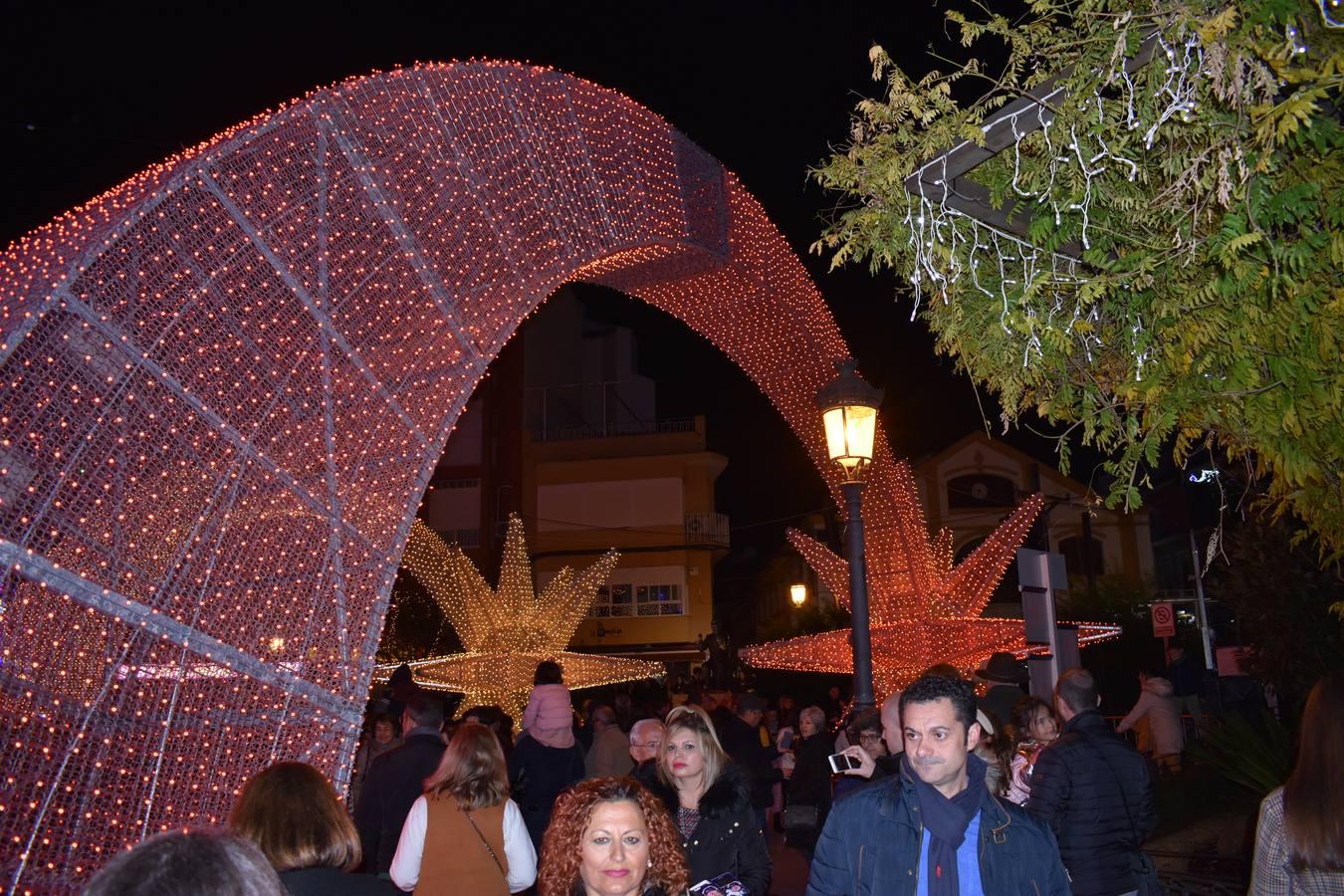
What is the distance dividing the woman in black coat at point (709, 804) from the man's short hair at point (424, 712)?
1.90 m

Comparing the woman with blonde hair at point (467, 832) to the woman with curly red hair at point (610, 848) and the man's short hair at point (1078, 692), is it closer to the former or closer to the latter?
the woman with curly red hair at point (610, 848)

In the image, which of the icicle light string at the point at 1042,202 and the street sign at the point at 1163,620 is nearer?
the icicle light string at the point at 1042,202

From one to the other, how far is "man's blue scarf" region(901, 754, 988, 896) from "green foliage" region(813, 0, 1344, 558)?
3.94 feet

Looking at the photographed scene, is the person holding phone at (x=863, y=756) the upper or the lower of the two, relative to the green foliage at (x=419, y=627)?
lower

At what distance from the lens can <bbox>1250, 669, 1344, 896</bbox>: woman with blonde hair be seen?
3006 mm

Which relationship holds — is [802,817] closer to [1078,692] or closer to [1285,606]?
[1078,692]

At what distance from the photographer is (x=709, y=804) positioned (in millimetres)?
4270

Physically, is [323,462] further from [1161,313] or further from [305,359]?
[1161,313]

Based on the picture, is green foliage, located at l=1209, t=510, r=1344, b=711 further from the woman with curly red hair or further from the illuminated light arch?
the woman with curly red hair

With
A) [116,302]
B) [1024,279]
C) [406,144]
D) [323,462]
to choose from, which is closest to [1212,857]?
[1024,279]

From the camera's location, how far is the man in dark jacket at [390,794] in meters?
5.46

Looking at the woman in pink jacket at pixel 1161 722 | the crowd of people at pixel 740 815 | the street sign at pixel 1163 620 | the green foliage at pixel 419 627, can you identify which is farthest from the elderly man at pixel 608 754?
the green foliage at pixel 419 627

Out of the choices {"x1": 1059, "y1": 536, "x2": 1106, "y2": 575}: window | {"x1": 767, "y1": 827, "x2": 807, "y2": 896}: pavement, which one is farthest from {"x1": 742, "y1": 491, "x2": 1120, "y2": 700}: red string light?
{"x1": 1059, "y1": 536, "x2": 1106, "y2": 575}: window

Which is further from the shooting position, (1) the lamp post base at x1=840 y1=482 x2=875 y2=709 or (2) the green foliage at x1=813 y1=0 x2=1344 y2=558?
(1) the lamp post base at x1=840 y1=482 x2=875 y2=709
